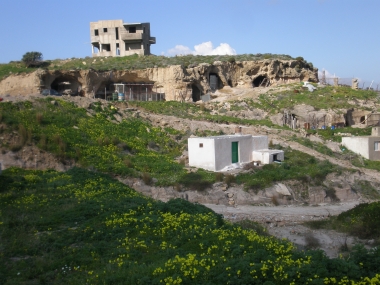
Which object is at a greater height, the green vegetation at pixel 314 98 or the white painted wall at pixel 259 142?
the green vegetation at pixel 314 98

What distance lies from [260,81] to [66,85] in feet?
68.7

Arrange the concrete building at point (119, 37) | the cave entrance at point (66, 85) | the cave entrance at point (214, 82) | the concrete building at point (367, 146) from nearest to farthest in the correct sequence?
the concrete building at point (367, 146)
the cave entrance at point (66, 85)
the cave entrance at point (214, 82)
the concrete building at point (119, 37)

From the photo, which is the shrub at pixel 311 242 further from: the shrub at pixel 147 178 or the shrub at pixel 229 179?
the shrub at pixel 147 178

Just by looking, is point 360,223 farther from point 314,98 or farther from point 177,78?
point 177,78

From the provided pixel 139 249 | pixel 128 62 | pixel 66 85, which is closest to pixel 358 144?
pixel 128 62

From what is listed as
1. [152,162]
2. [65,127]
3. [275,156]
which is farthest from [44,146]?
[275,156]

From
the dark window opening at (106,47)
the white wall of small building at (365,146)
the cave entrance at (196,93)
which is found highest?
the dark window opening at (106,47)

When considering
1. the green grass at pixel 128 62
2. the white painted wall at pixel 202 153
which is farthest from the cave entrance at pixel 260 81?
the white painted wall at pixel 202 153

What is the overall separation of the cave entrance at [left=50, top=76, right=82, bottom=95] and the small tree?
361 cm

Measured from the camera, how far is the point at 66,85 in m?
38.9

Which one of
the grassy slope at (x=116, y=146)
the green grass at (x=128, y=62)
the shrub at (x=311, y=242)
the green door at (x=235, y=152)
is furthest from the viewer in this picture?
the green grass at (x=128, y=62)

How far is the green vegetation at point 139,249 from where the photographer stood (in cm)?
697

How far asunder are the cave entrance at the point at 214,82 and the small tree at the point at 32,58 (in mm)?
17395

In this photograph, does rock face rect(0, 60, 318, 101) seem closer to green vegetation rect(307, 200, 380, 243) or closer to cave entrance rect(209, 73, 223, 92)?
cave entrance rect(209, 73, 223, 92)
